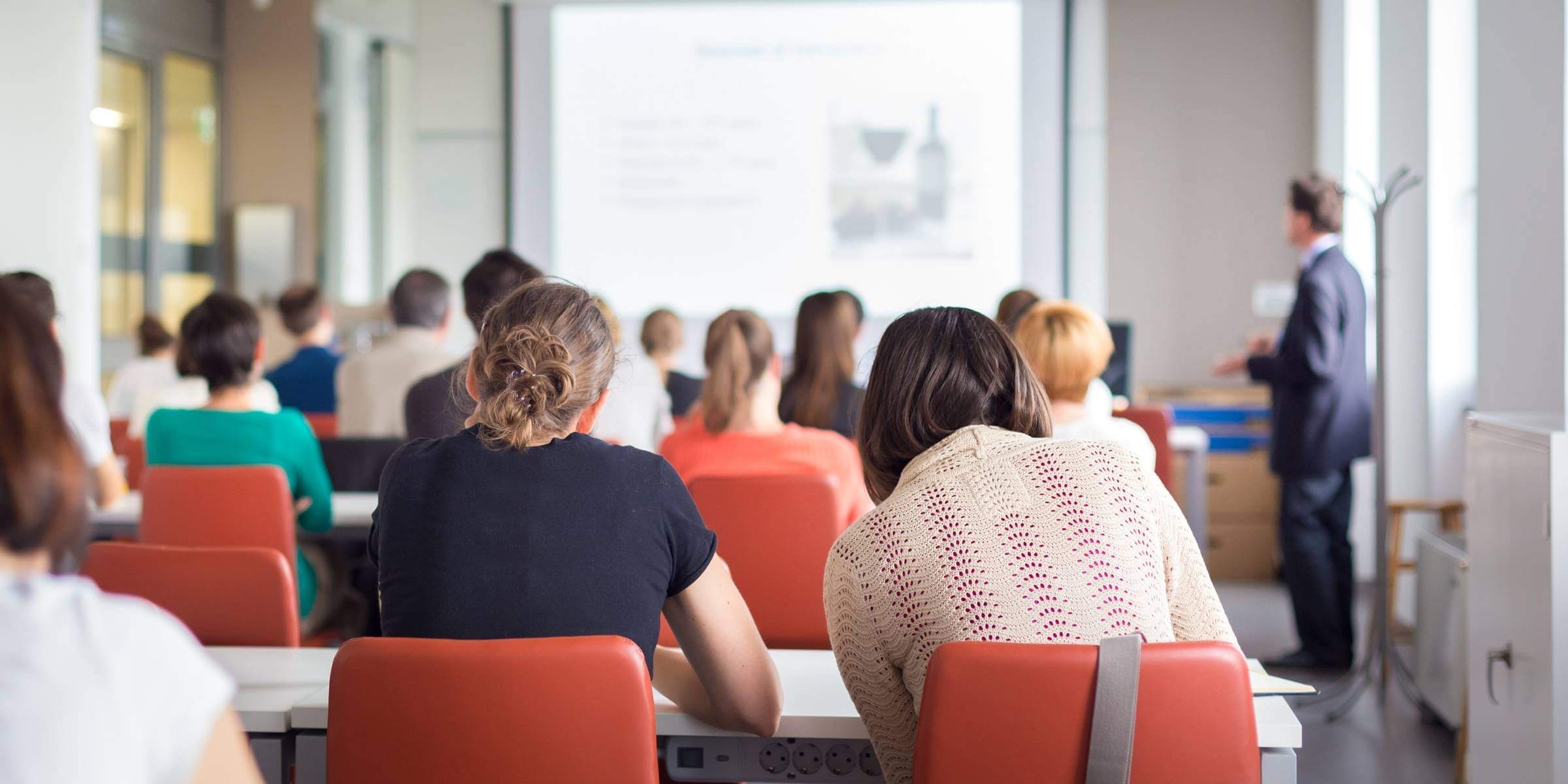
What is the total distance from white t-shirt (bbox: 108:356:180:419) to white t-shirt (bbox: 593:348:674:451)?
101 inches

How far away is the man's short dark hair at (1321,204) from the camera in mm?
4332

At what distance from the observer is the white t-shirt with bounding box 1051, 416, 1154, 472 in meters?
2.78

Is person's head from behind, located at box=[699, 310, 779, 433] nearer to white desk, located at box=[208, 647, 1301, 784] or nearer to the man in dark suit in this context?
white desk, located at box=[208, 647, 1301, 784]

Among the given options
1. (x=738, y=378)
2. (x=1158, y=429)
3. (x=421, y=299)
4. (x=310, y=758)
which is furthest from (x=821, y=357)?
(x=310, y=758)

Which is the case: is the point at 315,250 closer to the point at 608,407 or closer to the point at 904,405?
the point at 608,407

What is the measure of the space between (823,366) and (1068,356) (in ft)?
3.11

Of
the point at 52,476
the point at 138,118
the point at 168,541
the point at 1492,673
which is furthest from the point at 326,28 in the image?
the point at 52,476

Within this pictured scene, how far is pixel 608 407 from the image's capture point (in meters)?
3.96

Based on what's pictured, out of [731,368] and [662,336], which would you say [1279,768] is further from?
[662,336]

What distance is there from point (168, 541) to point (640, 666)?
6.66 ft

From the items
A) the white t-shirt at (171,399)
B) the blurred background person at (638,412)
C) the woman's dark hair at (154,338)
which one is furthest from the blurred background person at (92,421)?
the woman's dark hair at (154,338)

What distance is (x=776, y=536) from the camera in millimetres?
2555

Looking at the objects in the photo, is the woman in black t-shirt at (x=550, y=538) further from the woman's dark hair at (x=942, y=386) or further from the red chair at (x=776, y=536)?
the red chair at (x=776, y=536)

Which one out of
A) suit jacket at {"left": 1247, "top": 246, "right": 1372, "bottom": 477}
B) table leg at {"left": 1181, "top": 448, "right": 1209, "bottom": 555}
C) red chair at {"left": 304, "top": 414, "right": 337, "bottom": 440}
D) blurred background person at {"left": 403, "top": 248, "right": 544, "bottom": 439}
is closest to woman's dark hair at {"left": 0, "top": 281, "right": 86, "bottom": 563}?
blurred background person at {"left": 403, "top": 248, "right": 544, "bottom": 439}
